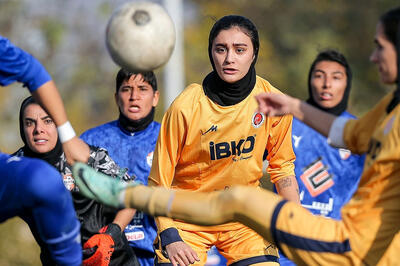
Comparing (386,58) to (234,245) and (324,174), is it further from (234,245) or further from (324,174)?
(324,174)

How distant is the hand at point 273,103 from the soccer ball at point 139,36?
72cm

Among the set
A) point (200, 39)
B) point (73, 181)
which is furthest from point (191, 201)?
point (200, 39)

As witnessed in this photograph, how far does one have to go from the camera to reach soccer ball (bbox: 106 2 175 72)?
4.71m

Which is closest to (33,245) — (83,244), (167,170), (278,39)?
(83,244)

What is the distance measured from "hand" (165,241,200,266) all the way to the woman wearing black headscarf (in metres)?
0.71

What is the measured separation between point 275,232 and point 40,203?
142cm

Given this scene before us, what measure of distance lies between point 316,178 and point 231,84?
7.51 ft

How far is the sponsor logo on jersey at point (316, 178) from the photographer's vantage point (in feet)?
24.7

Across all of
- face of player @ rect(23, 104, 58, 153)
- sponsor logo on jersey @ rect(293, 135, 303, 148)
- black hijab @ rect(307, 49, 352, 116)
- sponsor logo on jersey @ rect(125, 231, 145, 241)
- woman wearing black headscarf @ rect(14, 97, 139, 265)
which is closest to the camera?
woman wearing black headscarf @ rect(14, 97, 139, 265)

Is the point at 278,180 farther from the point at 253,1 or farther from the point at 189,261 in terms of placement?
the point at 253,1

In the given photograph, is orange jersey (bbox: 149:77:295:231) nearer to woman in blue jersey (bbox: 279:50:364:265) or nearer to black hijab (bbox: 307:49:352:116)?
woman in blue jersey (bbox: 279:50:364:265)

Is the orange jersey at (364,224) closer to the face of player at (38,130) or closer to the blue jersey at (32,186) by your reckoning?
the blue jersey at (32,186)

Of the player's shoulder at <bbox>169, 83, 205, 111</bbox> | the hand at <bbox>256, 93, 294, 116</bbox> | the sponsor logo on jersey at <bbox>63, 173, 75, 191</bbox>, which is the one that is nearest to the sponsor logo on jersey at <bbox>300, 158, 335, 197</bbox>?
the player's shoulder at <bbox>169, 83, 205, 111</bbox>

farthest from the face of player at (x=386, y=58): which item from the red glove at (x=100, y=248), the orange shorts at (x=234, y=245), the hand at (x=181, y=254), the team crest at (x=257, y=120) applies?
the red glove at (x=100, y=248)
